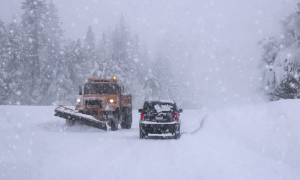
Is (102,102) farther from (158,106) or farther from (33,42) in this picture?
(33,42)

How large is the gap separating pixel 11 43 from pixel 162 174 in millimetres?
42797

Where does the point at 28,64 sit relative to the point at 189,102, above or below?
above

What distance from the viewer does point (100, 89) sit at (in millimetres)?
18344

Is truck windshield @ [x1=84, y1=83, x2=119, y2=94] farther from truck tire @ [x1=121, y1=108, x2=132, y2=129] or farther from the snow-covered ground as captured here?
the snow-covered ground

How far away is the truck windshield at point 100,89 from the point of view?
18219mm

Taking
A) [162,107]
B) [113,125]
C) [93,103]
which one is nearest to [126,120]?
[113,125]

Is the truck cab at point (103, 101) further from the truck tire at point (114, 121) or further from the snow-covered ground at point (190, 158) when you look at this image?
the snow-covered ground at point (190, 158)

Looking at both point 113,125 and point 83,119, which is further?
point 113,125

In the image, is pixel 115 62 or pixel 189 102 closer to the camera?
pixel 115 62

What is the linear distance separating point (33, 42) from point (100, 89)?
3102cm

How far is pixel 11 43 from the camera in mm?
44031

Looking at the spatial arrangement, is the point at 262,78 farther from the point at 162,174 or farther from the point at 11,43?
the point at 11,43

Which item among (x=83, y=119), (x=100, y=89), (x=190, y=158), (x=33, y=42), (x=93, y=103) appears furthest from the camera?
(x=33, y=42)

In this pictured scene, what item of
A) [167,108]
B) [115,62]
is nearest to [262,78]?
[167,108]
